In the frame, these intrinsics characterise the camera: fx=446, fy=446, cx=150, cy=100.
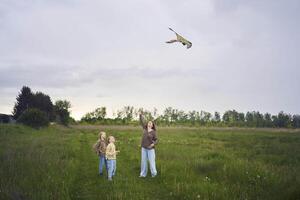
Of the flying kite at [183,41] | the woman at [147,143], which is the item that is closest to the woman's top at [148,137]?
the woman at [147,143]

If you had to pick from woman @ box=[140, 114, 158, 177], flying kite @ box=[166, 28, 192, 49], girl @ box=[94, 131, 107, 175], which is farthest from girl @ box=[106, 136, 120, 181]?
flying kite @ box=[166, 28, 192, 49]

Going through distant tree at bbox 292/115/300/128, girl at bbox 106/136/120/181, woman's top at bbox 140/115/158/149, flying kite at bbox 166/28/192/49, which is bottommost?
girl at bbox 106/136/120/181

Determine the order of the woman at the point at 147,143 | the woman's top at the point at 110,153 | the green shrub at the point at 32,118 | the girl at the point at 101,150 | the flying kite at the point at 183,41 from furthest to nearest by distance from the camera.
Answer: the green shrub at the point at 32,118, the girl at the point at 101,150, the woman at the point at 147,143, the woman's top at the point at 110,153, the flying kite at the point at 183,41

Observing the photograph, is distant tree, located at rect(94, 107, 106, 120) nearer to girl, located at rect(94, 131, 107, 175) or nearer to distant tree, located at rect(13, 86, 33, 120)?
distant tree, located at rect(13, 86, 33, 120)

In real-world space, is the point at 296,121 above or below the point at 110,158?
above

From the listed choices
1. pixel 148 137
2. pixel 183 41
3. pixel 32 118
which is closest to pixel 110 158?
pixel 148 137

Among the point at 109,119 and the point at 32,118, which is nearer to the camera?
the point at 32,118

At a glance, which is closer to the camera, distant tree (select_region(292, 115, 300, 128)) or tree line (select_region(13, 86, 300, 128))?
tree line (select_region(13, 86, 300, 128))

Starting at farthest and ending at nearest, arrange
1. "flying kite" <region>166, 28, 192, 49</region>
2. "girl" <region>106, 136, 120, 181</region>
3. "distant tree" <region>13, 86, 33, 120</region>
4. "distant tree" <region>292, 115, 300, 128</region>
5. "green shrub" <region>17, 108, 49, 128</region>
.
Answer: "distant tree" <region>292, 115, 300, 128</region>
"distant tree" <region>13, 86, 33, 120</region>
"green shrub" <region>17, 108, 49, 128</region>
"girl" <region>106, 136, 120, 181</region>
"flying kite" <region>166, 28, 192, 49</region>

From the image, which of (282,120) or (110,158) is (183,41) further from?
(282,120)

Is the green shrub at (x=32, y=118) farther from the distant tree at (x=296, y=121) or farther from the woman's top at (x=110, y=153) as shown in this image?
the distant tree at (x=296, y=121)

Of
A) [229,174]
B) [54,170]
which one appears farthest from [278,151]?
[54,170]

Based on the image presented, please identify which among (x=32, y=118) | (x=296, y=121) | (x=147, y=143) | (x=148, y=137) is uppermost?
(x=296, y=121)

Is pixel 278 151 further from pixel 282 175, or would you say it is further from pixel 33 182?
pixel 33 182
